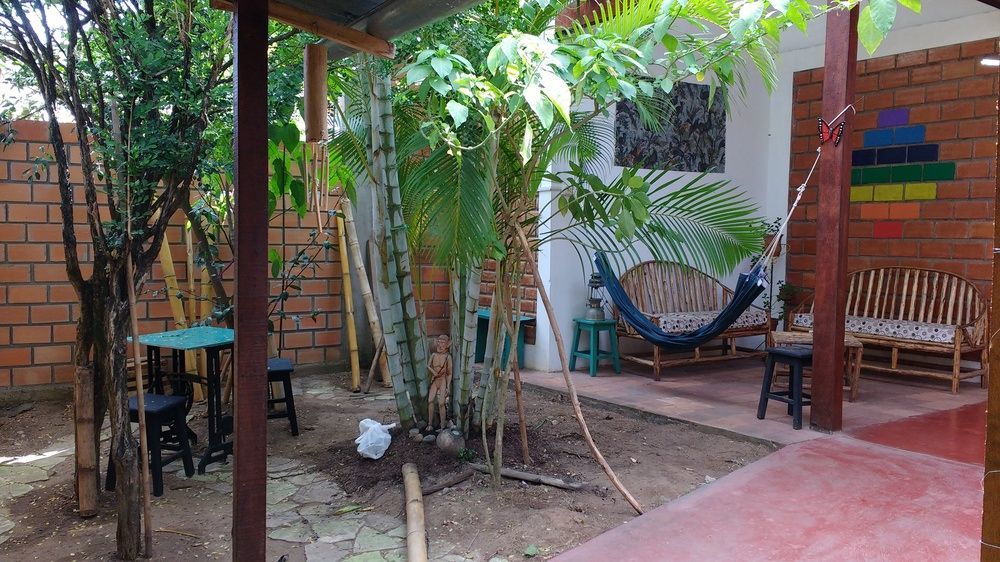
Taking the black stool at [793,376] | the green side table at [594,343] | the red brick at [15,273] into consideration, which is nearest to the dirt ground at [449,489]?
the black stool at [793,376]

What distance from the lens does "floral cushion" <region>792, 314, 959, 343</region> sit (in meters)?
4.66

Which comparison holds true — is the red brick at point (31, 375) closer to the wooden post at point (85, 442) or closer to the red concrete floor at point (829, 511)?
the wooden post at point (85, 442)

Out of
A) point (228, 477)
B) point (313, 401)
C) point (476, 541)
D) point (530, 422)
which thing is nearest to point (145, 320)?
point (313, 401)

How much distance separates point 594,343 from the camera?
516cm

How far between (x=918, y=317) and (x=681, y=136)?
227cm

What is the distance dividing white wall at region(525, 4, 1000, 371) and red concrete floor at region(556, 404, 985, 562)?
6.73ft

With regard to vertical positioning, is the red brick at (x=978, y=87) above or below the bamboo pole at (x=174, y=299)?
above

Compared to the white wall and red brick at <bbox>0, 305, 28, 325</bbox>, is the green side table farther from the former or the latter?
red brick at <bbox>0, 305, 28, 325</bbox>

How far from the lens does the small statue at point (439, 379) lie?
3221 millimetres

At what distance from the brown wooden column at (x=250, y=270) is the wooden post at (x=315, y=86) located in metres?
0.47

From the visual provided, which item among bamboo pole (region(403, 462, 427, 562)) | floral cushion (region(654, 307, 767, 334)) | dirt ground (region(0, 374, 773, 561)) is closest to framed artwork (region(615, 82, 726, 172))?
floral cushion (region(654, 307, 767, 334))

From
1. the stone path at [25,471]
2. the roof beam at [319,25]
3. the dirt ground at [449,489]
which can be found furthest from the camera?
the stone path at [25,471]

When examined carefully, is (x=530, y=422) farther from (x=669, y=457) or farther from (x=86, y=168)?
(x=86, y=168)

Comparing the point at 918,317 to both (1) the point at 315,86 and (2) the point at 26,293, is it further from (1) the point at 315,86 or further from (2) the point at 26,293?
(2) the point at 26,293
